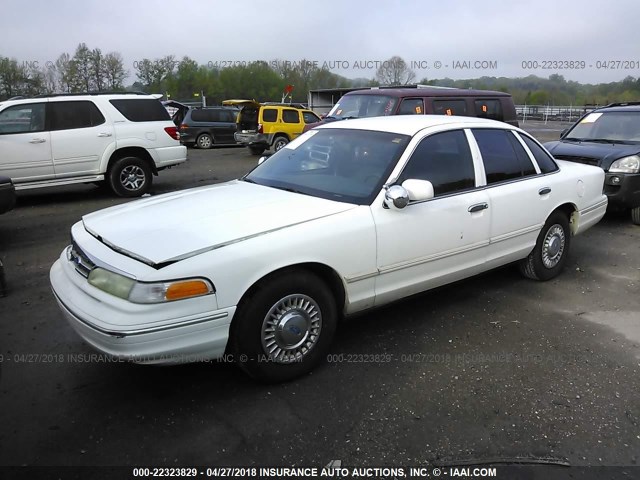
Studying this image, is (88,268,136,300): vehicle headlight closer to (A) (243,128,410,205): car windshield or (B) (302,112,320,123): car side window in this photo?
(A) (243,128,410,205): car windshield

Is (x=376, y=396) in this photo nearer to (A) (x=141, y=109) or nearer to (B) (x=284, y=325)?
(B) (x=284, y=325)

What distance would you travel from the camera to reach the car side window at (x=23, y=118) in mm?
7922

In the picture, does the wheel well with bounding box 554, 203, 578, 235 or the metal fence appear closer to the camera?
the wheel well with bounding box 554, 203, 578, 235

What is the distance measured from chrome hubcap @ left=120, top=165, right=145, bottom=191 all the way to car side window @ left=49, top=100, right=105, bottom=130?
0.90m

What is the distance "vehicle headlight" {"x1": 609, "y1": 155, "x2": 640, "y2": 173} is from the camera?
22.5ft

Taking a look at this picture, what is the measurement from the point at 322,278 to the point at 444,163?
1400 mm

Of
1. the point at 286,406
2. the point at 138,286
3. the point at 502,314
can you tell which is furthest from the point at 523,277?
the point at 138,286

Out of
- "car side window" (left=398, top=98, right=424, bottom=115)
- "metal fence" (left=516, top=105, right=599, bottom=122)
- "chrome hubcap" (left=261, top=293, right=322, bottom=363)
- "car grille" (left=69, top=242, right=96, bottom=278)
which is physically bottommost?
"chrome hubcap" (left=261, top=293, right=322, bottom=363)

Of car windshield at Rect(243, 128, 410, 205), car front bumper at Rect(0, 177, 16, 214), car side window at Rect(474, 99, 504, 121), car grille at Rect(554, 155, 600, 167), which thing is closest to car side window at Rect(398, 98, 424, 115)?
car side window at Rect(474, 99, 504, 121)

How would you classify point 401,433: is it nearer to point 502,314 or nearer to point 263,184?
point 502,314

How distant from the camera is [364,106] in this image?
382 inches

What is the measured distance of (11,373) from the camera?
327cm

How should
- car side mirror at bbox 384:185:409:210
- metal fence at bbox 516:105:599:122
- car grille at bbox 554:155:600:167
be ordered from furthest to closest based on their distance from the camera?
metal fence at bbox 516:105:599:122, car grille at bbox 554:155:600:167, car side mirror at bbox 384:185:409:210

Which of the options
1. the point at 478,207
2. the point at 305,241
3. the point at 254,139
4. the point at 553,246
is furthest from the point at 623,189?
the point at 254,139
